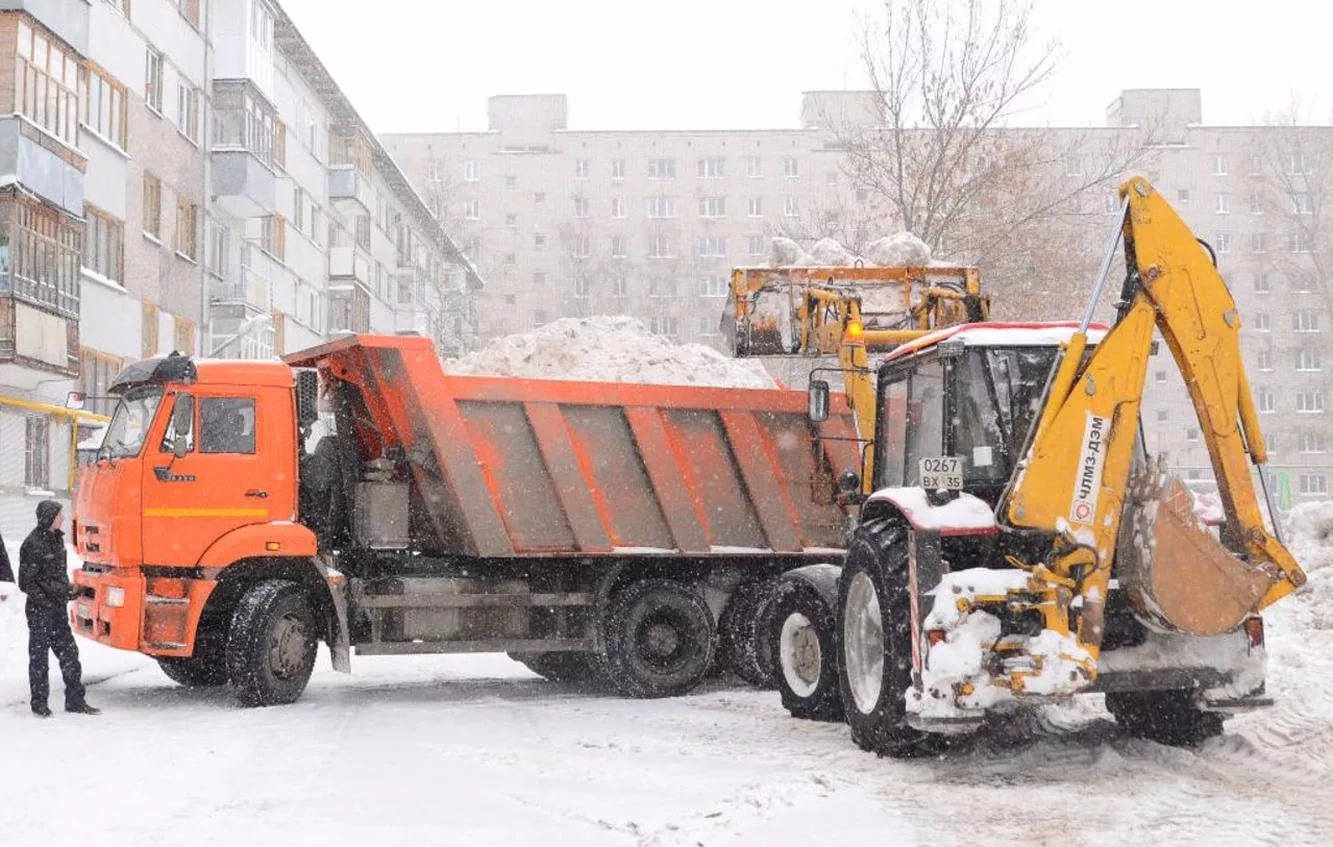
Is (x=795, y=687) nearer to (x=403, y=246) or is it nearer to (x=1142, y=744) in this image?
(x=1142, y=744)

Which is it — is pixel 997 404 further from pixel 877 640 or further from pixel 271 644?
pixel 271 644

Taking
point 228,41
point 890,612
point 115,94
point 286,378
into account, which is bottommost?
point 890,612

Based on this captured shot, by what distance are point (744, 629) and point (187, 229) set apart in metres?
22.0

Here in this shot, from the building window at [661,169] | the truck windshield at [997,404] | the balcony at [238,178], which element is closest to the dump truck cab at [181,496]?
the truck windshield at [997,404]

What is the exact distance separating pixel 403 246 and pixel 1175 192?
41581 mm

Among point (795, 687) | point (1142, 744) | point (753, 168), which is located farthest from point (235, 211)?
point (753, 168)

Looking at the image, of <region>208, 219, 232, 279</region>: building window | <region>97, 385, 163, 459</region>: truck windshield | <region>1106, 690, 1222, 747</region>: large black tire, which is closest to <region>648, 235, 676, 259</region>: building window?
<region>208, 219, 232, 279</region>: building window

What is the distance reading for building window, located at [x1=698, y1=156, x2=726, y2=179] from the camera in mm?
77562

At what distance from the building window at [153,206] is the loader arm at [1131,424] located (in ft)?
79.9

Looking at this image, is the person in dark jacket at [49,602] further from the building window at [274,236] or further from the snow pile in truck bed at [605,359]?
the building window at [274,236]

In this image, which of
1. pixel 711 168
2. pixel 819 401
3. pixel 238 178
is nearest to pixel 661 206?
pixel 711 168

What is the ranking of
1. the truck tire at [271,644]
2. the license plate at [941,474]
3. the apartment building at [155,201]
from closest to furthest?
the license plate at [941,474]
the truck tire at [271,644]
the apartment building at [155,201]

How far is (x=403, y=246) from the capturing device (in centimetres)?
5562

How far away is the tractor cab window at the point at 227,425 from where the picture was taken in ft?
37.7
